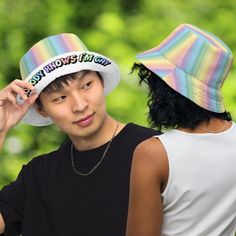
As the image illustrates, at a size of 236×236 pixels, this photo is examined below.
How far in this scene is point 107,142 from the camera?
10.6 feet

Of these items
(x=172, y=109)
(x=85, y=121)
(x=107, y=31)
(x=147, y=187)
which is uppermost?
(x=107, y=31)

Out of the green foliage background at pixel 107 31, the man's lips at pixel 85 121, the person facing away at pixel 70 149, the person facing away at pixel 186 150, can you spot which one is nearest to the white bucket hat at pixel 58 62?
the person facing away at pixel 70 149

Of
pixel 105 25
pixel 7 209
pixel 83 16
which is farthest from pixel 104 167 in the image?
pixel 83 16

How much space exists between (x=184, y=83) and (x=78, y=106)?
687mm

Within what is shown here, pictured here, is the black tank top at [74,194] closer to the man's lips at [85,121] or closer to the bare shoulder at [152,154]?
the man's lips at [85,121]

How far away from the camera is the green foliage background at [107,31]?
4371 millimetres

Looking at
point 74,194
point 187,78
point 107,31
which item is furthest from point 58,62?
point 107,31

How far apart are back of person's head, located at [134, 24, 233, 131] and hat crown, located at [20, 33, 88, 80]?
70 centimetres

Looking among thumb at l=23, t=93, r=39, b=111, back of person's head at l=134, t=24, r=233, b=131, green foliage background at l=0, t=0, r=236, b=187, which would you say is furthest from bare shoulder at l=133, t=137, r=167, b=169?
green foliage background at l=0, t=0, r=236, b=187

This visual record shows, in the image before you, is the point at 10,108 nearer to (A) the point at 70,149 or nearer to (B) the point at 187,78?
(A) the point at 70,149

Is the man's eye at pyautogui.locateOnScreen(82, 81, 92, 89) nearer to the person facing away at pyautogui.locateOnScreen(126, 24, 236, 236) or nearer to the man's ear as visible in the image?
the man's ear

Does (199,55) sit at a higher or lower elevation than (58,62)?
lower

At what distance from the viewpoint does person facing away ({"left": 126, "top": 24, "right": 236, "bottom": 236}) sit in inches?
95.2

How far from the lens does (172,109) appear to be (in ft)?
8.08
